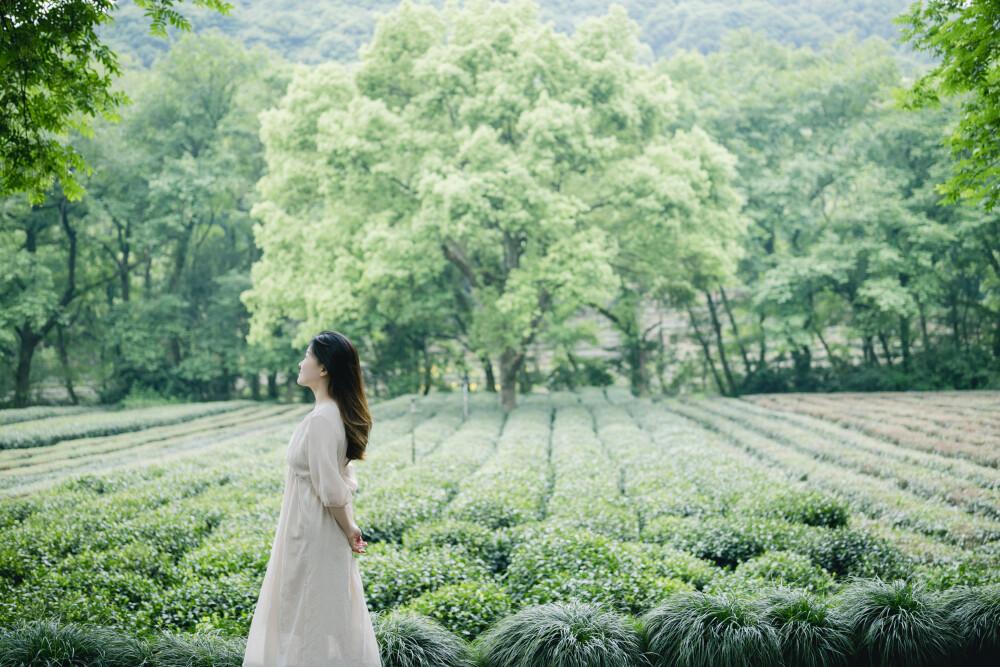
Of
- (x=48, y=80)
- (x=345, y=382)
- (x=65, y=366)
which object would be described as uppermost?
(x=48, y=80)

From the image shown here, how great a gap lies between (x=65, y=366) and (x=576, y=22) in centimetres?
3501

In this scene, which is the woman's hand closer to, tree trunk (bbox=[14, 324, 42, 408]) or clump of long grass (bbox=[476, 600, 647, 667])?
clump of long grass (bbox=[476, 600, 647, 667])

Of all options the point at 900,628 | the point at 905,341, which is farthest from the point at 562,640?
the point at 905,341

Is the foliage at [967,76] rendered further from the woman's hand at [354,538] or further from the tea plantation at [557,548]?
the woman's hand at [354,538]

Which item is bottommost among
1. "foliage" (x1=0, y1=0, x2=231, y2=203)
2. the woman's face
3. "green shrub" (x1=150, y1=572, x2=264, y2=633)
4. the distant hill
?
"green shrub" (x1=150, y1=572, x2=264, y2=633)

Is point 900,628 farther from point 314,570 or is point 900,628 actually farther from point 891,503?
point 891,503

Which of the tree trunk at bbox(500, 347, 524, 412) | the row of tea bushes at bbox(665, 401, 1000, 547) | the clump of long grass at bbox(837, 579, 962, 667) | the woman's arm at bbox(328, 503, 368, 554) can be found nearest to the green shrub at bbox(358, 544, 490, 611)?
the woman's arm at bbox(328, 503, 368, 554)

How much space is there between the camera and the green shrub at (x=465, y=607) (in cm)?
468

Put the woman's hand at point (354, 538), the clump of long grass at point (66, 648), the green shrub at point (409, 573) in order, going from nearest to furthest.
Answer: the woman's hand at point (354, 538) < the clump of long grass at point (66, 648) < the green shrub at point (409, 573)

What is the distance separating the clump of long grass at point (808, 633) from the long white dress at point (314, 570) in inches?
107

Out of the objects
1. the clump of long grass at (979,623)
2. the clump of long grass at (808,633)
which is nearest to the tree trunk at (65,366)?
the clump of long grass at (808,633)

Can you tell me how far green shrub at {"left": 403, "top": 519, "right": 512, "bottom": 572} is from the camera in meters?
6.38

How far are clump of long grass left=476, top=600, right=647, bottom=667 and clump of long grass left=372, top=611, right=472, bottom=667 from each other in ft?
0.59

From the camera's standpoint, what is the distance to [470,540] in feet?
21.5
